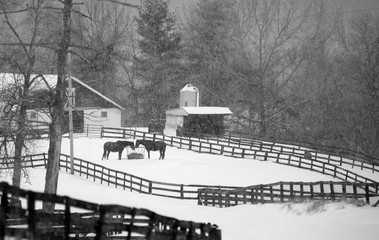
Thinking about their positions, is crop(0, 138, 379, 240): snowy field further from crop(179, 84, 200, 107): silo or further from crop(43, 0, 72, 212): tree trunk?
crop(179, 84, 200, 107): silo

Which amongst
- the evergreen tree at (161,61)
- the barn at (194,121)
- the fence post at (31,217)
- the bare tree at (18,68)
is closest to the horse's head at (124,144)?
the barn at (194,121)

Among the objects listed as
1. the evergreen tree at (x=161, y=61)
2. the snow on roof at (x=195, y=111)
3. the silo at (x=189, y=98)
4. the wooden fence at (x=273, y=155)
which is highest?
the evergreen tree at (x=161, y=61)

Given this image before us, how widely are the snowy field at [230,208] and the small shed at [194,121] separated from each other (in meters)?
6.51

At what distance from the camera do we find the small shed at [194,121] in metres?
46.1

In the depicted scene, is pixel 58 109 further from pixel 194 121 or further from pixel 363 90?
pixel 363 90

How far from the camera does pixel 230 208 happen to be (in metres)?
19.6

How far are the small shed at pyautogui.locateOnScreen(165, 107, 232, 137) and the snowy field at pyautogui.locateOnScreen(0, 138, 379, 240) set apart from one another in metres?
6.51

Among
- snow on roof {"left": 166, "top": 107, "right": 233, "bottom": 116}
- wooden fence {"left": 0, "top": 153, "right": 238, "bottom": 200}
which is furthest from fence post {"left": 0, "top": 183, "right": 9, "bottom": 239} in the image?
snow on roof {"left": 166, "top": 107, "right": 233, "bottom": 116}

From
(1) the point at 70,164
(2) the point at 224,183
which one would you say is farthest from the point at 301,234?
(1) the point at 70,164

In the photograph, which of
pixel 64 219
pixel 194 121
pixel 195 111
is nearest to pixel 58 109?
pixel 64 219

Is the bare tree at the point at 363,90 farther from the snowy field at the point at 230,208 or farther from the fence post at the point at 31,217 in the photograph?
the fence post at the point at 31,217

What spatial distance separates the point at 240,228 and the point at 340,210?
322 centimetres

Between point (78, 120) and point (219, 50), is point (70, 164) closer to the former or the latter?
point (78, 120)

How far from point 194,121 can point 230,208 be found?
1057 inches
